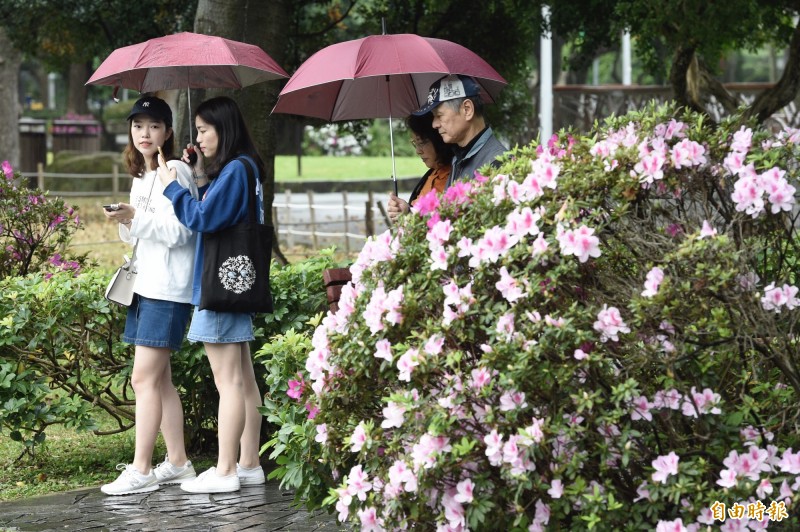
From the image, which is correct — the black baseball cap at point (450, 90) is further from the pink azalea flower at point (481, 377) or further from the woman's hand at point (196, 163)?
the pink azalea flower at point (481, 377)

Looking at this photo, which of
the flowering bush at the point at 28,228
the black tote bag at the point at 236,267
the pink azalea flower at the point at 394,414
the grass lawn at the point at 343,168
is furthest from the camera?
the grass lawn at the point at 343,168

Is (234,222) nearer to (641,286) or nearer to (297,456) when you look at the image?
(297,456)

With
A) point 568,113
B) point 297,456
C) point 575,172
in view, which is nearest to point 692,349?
point 575,172

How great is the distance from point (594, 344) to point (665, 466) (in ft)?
1.34

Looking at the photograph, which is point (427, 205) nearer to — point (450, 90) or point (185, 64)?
point (450, 90)

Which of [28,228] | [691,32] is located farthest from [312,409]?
[691,32]

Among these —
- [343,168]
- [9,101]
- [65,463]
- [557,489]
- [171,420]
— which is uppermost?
[9,101]

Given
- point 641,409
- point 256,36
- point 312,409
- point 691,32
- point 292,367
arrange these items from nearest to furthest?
point 641,409 < point 312,409 < point 292,367 < point 256,36 < point 691,32

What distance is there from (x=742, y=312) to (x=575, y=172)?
669 millimetres

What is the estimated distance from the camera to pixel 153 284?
5516 millimetres

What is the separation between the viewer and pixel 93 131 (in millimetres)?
31047

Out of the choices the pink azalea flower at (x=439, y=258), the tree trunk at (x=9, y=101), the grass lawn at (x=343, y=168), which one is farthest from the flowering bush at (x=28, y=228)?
the grass lawn at (x=343, y=168)

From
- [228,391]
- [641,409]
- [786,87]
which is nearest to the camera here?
[641,409]

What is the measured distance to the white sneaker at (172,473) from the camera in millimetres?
5758
